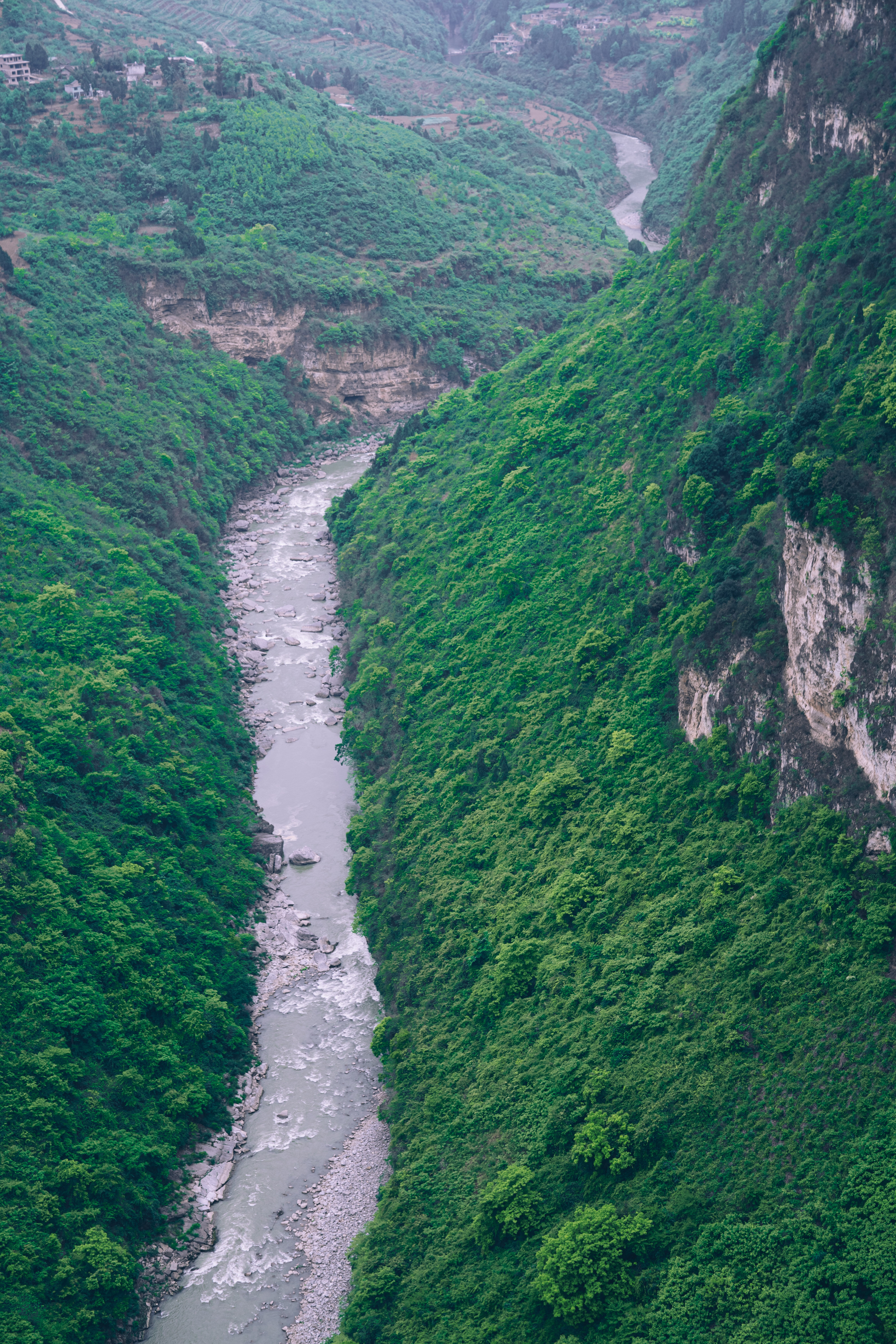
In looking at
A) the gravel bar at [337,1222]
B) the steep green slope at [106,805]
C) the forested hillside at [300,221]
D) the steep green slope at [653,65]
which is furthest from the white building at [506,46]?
the gravel bar at [337,1222]

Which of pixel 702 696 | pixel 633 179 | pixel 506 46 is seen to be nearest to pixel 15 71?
pixel 633 179

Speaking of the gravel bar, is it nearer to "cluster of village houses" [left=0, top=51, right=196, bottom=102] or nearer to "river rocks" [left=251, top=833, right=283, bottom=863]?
"river rocks" [left=251, top=833, right=283, bottom=863]

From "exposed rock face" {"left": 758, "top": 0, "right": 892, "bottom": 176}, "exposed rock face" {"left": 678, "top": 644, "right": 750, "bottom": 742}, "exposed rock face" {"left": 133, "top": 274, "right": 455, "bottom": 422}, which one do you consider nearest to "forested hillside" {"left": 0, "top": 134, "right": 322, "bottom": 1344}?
"exposed rock face" {"left": 133, "top": 274, "right": 455, "bottom": 422}

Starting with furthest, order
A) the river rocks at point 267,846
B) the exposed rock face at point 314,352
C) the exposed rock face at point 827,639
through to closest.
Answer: the exposed rock face at point 314,352 < the river rocks at point 267,846 < the exposed rock face at point 827,639

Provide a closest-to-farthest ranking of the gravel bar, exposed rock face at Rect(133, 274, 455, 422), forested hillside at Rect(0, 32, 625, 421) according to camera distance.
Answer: the gravel bar, exposed rock face at Rect(133, 274, 455, 422), forested hillside at Rect(0, 32, 625, 421)

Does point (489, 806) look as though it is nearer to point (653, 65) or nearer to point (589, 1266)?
point (589, 1266)

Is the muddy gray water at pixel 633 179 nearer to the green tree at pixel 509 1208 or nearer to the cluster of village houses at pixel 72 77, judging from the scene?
the cluster of village houses at pixel 72 77
